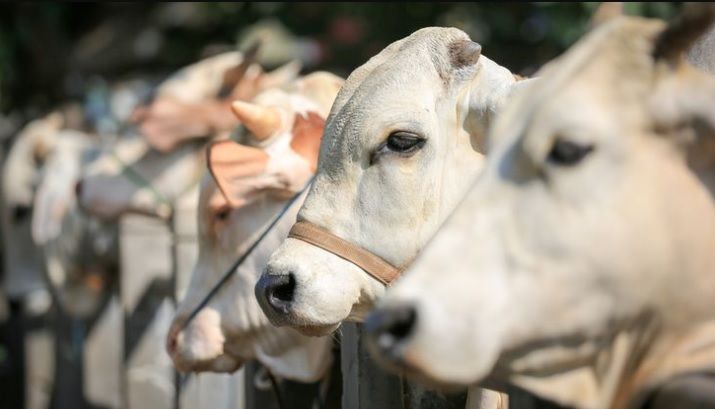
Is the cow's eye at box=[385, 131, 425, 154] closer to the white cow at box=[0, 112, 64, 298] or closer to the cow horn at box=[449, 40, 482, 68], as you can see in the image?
the cow horn at box=[449, 40, 482, 68]

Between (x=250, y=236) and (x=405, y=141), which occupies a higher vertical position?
(x=405, y=141)

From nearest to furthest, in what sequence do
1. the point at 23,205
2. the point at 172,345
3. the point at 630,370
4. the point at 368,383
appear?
1. the point at 630,370
2. the point at 368,383
3. the point at 172,345
4. the point at 23,205

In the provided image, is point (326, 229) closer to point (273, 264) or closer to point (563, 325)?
point (273, 264)

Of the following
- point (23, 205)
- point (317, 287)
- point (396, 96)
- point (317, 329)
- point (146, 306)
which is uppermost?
point (396, 96)

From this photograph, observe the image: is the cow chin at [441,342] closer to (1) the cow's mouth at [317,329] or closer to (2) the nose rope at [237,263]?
(1) the cow's mouth at [317,329]

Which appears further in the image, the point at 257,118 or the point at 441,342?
the point at 257,118

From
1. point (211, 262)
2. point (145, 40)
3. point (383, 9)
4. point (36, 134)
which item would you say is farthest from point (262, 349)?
point (145, 40)

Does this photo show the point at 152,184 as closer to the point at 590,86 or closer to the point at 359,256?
the point at 359,256

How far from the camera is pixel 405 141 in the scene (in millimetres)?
3318

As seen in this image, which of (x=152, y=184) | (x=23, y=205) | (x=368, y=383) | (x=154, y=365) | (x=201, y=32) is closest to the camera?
(x=368, y=383)

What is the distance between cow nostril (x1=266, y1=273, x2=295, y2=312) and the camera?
332 centimetres

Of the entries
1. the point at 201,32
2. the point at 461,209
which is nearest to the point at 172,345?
the point at 461,209

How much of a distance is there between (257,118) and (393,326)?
236 cm

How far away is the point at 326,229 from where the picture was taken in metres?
3.33
